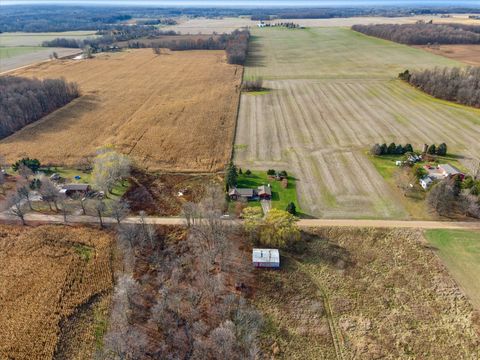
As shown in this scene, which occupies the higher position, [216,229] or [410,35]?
[410,35]

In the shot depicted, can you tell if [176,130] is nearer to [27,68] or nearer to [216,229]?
[216,229]

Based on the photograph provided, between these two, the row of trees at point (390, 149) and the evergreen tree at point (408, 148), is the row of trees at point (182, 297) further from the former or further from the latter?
the evergreen tree at point (408, 148)

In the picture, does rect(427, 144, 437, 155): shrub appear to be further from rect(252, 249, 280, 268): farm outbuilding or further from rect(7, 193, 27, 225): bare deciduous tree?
rect(7, 193, 27, 225): bare deciduous tree

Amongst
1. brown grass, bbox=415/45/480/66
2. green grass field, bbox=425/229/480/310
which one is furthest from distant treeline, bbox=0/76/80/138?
brown grass, bbox=415/45/480/66

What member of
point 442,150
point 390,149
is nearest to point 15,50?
point 390,149

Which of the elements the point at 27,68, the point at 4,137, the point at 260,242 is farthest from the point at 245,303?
the point at 27,68

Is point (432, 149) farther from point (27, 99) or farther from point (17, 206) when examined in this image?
point (27, 99)
